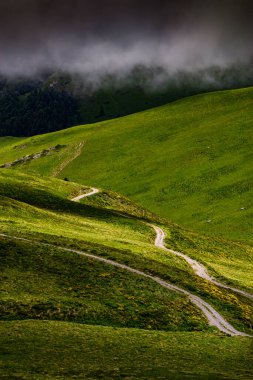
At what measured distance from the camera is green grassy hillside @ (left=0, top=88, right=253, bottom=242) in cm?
11619

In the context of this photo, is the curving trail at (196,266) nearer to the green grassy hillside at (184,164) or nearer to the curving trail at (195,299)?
the curving trail at (195,299)

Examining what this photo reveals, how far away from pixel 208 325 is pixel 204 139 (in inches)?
4873

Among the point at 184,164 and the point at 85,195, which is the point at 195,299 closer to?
the point at 85,195

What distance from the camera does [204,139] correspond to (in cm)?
16088

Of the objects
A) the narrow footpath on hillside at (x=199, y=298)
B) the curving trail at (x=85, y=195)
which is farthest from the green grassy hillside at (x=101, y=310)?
the curving trail at (x=85, y=195)

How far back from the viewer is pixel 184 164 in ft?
481

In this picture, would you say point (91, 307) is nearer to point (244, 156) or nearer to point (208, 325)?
point (208, 325)

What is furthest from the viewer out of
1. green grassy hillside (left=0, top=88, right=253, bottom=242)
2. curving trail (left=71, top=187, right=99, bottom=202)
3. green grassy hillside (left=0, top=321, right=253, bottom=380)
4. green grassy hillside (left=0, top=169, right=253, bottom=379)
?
green grassy hillside (left=0, top=88, right=253, bottom=242)

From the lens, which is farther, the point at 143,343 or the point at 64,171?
the point at 64,171

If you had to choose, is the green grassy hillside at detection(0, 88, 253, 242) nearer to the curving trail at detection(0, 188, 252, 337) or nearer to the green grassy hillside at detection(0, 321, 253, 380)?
the curving trail at detection(0, 188, 252, 337)

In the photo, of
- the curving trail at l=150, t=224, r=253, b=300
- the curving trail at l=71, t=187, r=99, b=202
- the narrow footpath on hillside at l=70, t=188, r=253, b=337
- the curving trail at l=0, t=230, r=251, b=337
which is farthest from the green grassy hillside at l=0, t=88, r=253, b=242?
the curving trail at l=0, t=230, r=251, b=337

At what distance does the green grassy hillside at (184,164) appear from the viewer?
11619 cm

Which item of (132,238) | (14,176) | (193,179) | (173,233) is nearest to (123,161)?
(193,179)

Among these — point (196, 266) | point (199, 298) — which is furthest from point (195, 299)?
point (196, 266)
